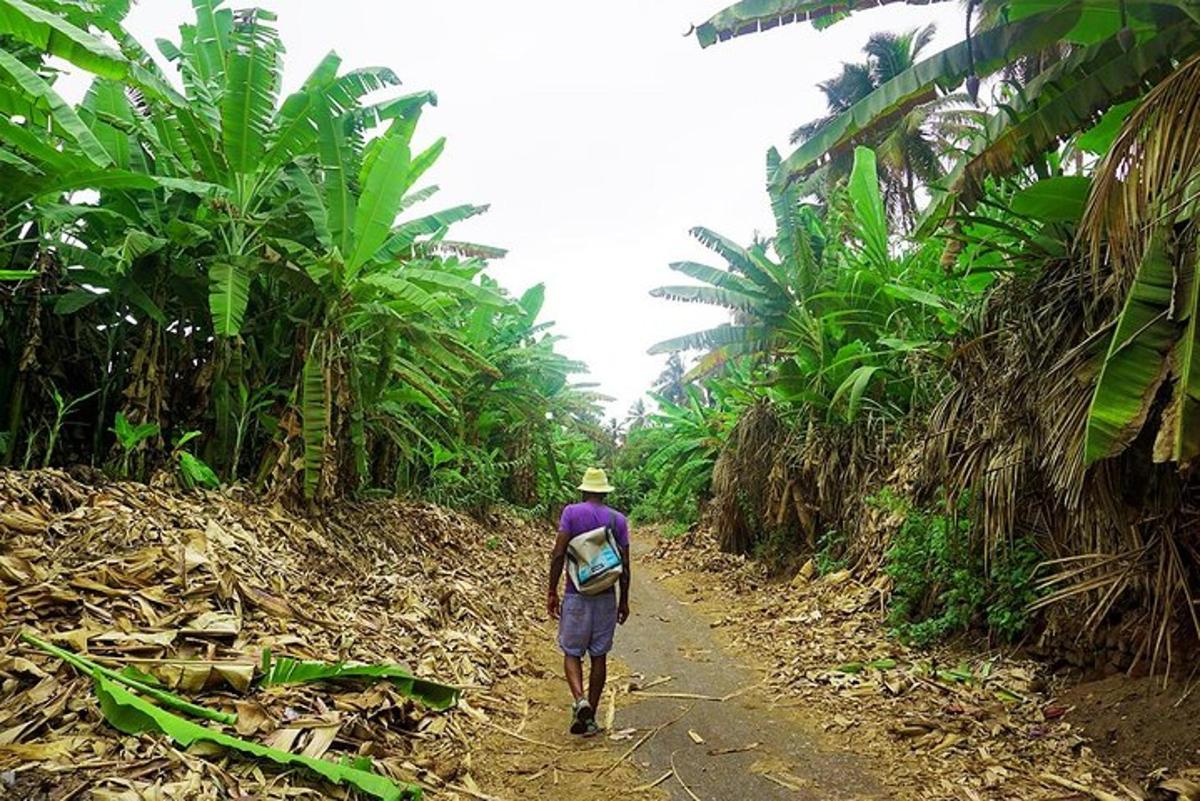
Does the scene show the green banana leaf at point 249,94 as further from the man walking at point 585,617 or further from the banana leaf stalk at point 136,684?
the banana leaf stalk at point 136,684

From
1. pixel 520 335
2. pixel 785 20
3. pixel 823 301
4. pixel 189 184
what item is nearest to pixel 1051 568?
pixel 785 20

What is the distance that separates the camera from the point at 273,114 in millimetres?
6715

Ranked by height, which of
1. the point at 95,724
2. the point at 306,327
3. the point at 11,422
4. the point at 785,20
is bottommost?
the point at 95,724

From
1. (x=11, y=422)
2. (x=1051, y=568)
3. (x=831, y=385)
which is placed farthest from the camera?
(x=831, y=385)

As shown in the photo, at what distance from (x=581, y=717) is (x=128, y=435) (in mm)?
3923

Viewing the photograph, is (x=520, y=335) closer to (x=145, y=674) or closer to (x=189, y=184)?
(x=189, y=184)

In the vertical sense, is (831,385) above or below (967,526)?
above

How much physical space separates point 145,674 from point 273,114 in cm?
532

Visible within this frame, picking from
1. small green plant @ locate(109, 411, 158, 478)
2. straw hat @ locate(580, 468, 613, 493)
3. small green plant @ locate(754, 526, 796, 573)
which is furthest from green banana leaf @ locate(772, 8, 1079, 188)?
small green plant @ locate(754, 526, 796, 573)

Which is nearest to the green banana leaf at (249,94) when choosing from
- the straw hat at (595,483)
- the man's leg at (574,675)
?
the straw hat at (595,483)

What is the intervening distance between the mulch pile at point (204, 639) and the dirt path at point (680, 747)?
14.5 inches

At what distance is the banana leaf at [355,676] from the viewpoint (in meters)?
3.52

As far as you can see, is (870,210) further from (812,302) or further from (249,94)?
(249,94)

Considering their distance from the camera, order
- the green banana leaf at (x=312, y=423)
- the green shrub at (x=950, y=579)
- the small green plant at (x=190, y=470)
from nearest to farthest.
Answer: the green shrub at (x=950, y=579)
the small green plant at (x=190, y=470)
the green banana leaf at (x=312, y=423)
